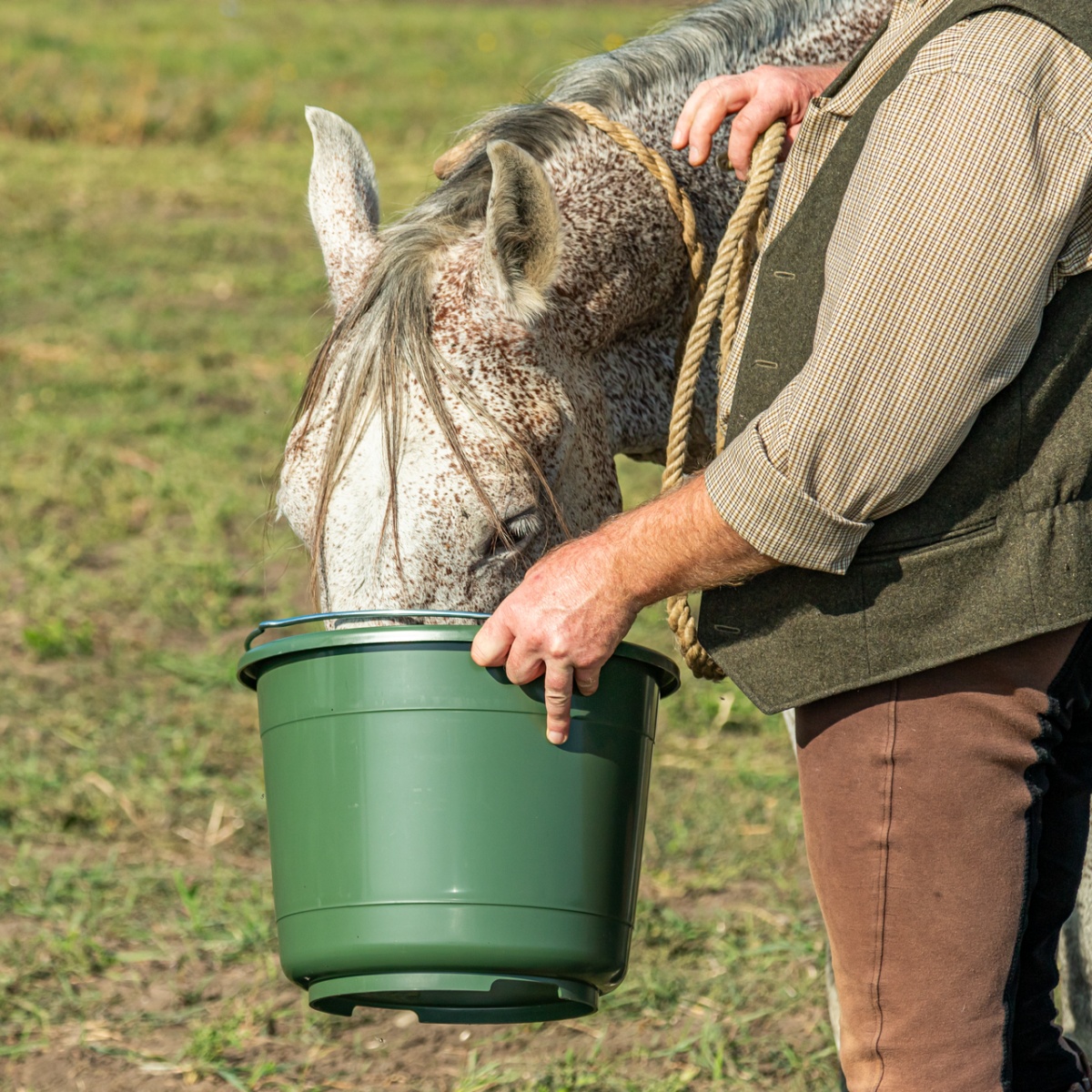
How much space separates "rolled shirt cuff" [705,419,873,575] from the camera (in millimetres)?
1565

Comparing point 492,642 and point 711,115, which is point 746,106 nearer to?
point 711,115

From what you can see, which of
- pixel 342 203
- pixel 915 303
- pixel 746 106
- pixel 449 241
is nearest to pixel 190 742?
pixel 342 203

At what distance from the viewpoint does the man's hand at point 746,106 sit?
6.88 ft

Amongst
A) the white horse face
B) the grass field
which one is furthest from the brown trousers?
the grass field

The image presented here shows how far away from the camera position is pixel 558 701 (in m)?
1.74

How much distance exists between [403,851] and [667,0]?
17.6m

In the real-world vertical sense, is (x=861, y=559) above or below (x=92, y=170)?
above

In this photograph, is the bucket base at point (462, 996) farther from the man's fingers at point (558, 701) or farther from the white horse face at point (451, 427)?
the white horse face at point (451, 427)

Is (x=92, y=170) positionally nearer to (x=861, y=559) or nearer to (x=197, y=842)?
(x=197, y=842)

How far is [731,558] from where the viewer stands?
1.64 metres

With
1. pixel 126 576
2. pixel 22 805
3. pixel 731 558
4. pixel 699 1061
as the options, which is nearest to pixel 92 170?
pixel 126 576

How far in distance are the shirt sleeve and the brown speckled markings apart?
0.53 m

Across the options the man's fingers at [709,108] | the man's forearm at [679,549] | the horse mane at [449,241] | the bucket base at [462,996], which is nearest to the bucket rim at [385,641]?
the man's forearm at [679,549]

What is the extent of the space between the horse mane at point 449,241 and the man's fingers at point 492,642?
0.96 feet
